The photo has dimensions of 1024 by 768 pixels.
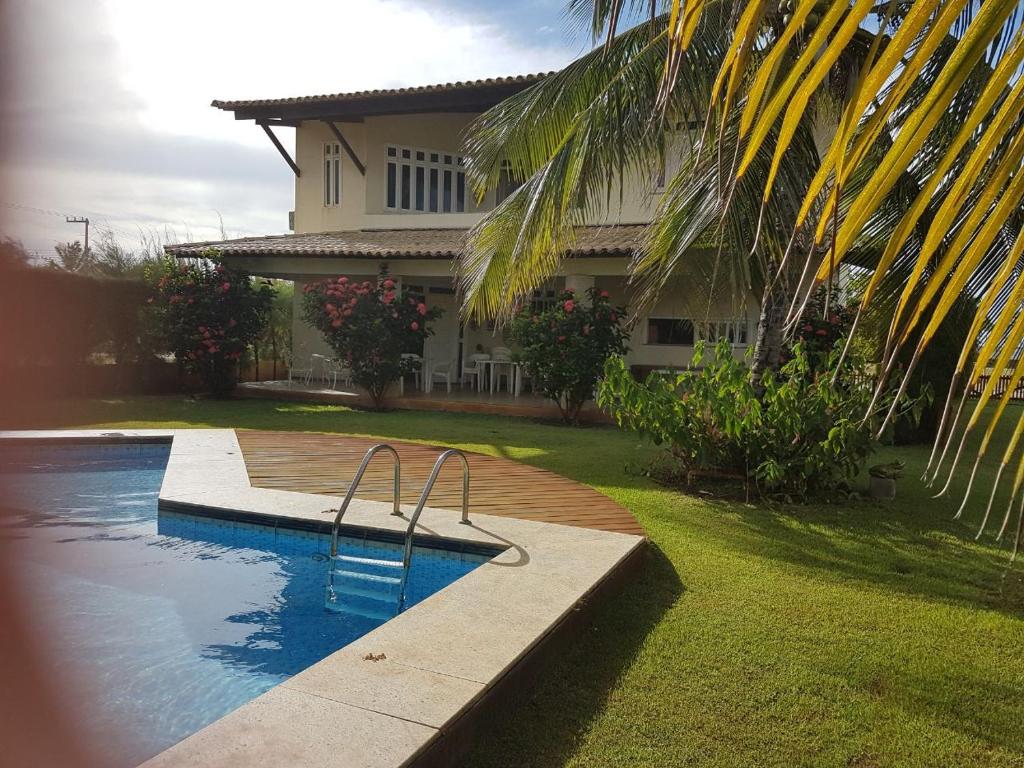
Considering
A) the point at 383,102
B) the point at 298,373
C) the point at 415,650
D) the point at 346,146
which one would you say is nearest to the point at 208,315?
the point at 298,373

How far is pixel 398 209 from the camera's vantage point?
65.0 feet

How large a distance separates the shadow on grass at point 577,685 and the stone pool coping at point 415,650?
16 cm

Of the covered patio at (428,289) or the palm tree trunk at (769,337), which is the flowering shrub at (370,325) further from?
the palm tree trunk at (769,337)

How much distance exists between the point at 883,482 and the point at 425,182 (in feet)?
45.7

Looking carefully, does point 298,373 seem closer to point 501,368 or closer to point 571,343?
point 501,368

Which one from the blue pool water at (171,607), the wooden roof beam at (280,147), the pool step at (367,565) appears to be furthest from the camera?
the wooden roof beam at (280,147)

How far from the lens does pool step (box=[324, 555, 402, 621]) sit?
5938 millimetres

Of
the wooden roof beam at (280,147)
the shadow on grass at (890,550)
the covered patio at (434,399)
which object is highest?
the wooden roof beam at (280,147)

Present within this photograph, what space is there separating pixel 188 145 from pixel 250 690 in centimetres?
354

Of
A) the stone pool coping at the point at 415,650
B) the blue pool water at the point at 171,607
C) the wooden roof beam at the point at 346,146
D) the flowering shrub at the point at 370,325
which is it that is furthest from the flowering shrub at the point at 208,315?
the stone pool coping at the point at 415,650

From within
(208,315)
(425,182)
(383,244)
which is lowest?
(208,315)

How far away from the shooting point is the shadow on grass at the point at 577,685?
3396 millimetres

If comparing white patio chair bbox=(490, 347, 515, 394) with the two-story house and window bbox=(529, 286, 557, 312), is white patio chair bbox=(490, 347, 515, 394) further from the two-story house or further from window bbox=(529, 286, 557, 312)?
window bbox=(529, 286, 557, 312)

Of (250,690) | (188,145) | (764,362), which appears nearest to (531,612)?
(250,690)
